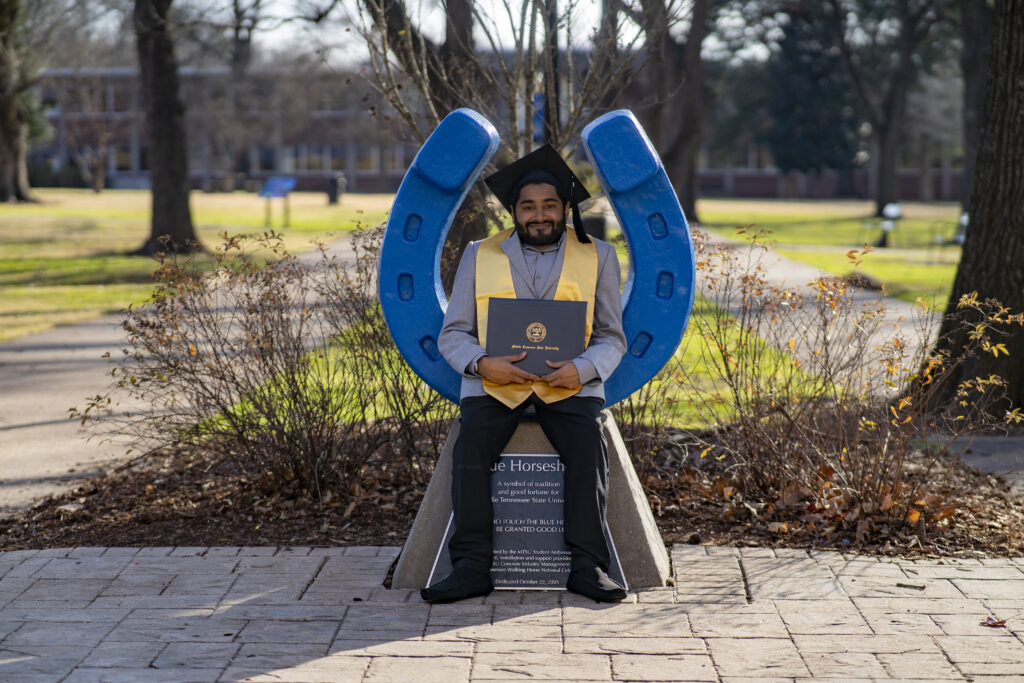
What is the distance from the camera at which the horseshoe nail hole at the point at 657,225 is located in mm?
4488

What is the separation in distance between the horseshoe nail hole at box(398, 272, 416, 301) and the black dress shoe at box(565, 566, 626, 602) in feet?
4.11

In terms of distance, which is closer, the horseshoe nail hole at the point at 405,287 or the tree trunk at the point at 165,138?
the horseshoe nail hole at the point at 405,287

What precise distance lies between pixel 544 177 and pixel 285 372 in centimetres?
173

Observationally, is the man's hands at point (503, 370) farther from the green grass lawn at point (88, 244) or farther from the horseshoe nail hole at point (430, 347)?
the green grass lawn at point (88, 244)

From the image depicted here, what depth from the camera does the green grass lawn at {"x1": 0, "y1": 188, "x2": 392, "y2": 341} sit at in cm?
1350

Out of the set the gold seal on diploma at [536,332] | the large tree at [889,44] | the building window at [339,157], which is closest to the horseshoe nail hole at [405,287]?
the gold seal on diploma at [536,332]

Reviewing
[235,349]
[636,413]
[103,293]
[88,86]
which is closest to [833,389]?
[636,413]

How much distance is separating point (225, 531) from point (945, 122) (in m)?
58.0

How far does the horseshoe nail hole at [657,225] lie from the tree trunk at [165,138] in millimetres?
14896

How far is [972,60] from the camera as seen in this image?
25906mm

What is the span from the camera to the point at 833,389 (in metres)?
5.29

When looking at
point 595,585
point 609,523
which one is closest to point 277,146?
point 609,523

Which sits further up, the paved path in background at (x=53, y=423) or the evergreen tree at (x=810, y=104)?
the evergreen tree at (x=810, y=104)

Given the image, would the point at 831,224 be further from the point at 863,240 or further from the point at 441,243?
the point at 441,243
